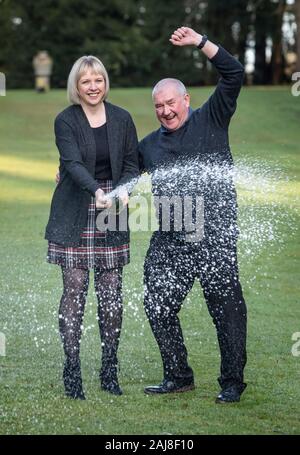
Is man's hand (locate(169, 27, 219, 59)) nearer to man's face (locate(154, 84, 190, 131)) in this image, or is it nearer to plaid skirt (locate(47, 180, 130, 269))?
man's face (locate(154, 84, 190, 131))

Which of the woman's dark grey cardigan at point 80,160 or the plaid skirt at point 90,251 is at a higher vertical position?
the woman's dark grey cardigan at point 80,160

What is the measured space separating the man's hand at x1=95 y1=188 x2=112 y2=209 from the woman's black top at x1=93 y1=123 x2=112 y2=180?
0.86 ft

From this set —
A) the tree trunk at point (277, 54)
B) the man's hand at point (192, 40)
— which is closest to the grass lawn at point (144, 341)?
the man's hand at point (192, 40)

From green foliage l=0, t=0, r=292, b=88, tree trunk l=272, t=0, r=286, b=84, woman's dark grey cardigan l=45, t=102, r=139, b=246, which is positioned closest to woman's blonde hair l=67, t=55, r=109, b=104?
woman's dark grey cardigan l=45, t=102, r=139, b=246

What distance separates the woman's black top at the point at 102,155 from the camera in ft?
18.7

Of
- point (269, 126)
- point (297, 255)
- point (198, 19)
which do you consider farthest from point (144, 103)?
point (198, 19)

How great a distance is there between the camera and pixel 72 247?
18.7 ft

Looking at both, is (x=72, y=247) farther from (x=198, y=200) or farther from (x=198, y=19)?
(x=198, y=19)

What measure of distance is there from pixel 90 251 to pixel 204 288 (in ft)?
2.05

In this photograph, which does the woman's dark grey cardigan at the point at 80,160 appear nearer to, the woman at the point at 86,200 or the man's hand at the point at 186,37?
the woman at the point at 86,200

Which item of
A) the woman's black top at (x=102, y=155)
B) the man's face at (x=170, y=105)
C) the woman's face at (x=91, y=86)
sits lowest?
the woman's black top at (x=102, y=155)

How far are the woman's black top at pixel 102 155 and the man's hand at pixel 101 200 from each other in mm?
263

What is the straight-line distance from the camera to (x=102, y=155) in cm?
570
